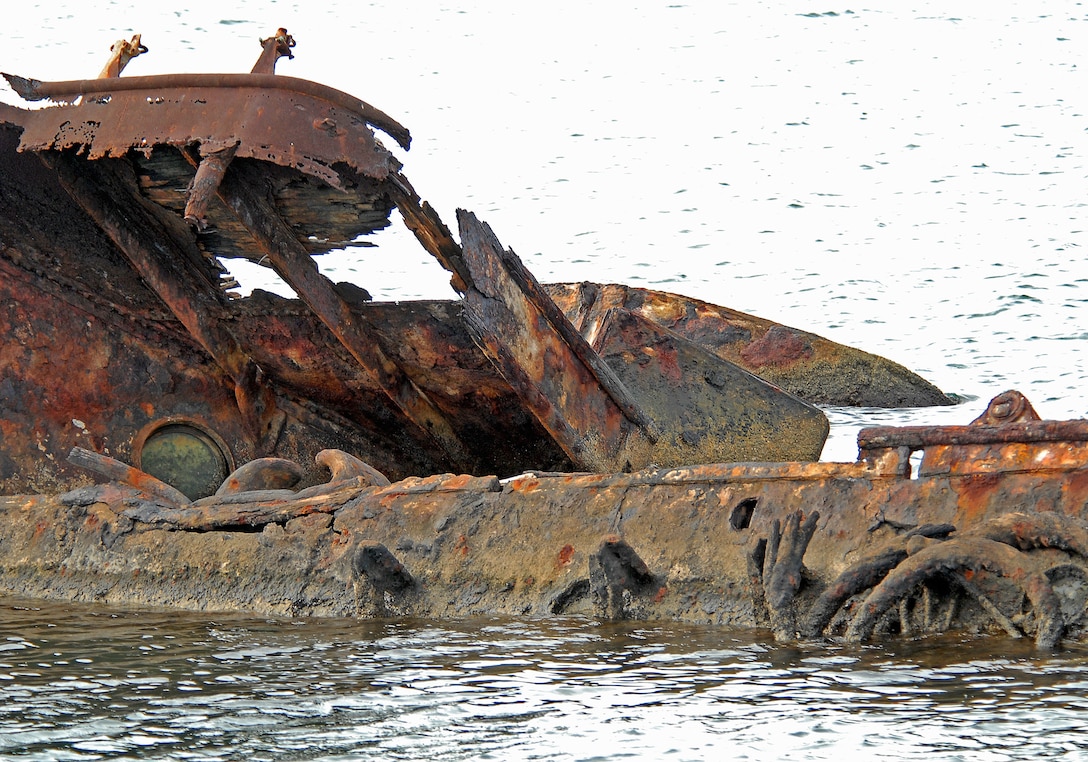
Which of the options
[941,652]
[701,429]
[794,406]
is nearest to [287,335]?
[701,429]

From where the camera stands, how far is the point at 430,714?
296cm

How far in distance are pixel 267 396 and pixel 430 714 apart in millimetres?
3288

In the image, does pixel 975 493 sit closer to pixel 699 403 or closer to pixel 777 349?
pixel 699 403

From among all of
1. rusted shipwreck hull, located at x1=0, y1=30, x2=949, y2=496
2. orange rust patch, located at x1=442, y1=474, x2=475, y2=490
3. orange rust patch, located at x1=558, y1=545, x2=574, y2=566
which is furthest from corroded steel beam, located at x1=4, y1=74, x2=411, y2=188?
orange rust patch, located at x1=558, y1=545, x2=574, y2=566

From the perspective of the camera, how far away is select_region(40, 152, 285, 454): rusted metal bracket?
5.52m

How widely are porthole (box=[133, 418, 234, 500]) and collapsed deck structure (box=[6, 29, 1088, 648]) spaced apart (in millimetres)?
12

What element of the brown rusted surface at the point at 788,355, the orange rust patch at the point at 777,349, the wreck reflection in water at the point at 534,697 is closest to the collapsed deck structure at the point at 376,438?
the wreck reflection in water at the point at 534,697

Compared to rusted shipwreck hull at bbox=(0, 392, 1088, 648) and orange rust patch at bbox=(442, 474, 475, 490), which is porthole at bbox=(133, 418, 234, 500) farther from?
orange rust patch at bbox=(442, 474, 475, 490)

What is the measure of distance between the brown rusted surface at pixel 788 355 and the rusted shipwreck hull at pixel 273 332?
2.64 m

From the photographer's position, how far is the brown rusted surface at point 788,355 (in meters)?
8.88

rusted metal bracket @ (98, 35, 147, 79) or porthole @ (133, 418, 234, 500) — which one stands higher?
rusted metal bracket @ (98, 35, 147, 79)

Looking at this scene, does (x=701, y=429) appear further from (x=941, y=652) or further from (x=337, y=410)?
(x=941, y=652)

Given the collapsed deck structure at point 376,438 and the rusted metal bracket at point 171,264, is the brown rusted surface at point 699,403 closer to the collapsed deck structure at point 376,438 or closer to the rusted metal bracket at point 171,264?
the collapsed deck structure at point 376,438

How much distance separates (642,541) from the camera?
417cm
